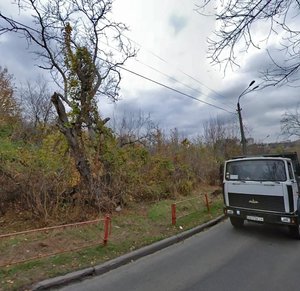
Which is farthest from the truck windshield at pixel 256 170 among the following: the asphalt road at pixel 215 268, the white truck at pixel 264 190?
the asphalt road at pixel 215 268

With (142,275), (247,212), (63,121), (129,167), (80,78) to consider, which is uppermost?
(80,78)

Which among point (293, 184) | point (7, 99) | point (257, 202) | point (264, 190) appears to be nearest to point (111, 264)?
point (257, 202)

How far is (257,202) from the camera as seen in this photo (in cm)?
779

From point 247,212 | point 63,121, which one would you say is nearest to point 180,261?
point 247,212

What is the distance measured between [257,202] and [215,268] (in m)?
2.86

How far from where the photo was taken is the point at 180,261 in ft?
20.0

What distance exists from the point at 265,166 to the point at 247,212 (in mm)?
1351

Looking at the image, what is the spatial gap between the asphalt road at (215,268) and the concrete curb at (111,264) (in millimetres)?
143

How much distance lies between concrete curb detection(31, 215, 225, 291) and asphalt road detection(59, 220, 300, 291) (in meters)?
0.14

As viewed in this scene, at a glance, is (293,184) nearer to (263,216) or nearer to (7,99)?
(263,216)

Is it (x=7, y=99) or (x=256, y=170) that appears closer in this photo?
(x=256, y=170)

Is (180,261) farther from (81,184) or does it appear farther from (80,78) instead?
(80,78)

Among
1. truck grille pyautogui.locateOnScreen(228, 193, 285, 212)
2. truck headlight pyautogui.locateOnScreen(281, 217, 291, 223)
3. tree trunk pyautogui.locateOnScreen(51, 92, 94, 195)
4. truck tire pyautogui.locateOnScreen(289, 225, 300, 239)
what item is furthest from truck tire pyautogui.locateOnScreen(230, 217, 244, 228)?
tree trunk pyautogui.locateOnScreen(51, 92, 94, 195)

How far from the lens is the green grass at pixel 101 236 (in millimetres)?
5113
